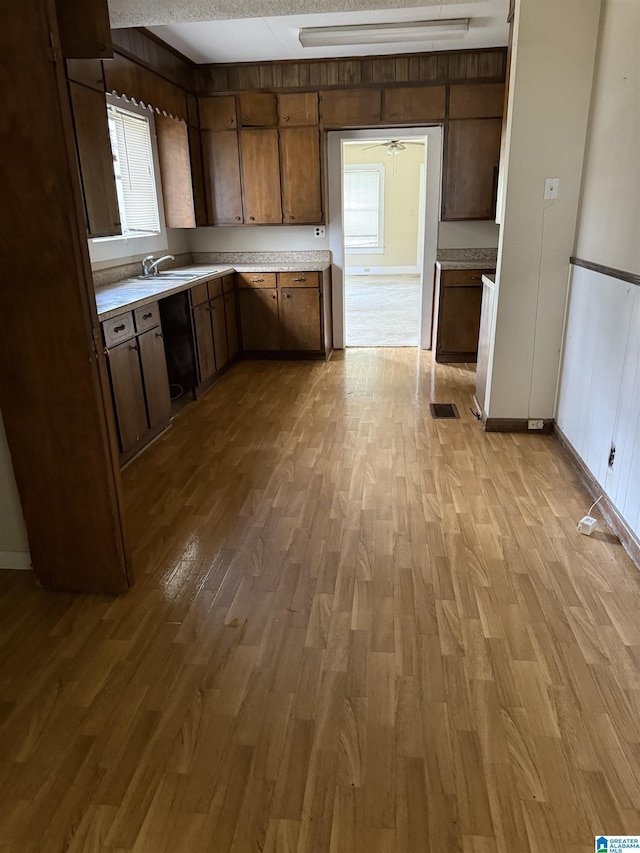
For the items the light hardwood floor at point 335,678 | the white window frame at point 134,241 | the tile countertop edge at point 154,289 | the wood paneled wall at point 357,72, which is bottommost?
the light hardwood floor at point 335,678

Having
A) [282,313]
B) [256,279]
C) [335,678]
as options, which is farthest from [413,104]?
[335,678]

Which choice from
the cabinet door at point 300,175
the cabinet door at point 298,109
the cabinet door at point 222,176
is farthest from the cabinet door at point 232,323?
the cabinet door at point 298,109

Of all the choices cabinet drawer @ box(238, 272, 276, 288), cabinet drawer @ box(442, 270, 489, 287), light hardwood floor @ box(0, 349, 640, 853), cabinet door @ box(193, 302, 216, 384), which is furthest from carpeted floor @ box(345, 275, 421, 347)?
light hardwood floor @ box(0, 349, 640, 853)

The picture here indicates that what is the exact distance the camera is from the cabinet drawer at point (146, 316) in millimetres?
3602

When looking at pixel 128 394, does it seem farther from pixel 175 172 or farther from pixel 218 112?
pixel 218 112

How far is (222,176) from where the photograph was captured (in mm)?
5723

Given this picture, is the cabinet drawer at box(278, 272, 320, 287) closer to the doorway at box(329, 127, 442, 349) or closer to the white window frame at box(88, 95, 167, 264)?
the white window frame at box(88, 95, 167, 264)

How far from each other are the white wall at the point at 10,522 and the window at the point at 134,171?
2.82m

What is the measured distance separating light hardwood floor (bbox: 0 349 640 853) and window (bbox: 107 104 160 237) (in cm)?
262

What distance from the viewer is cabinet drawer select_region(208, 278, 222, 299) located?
16.3 feet

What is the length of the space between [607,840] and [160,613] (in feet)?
5.05

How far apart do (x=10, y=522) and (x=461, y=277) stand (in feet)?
14.2

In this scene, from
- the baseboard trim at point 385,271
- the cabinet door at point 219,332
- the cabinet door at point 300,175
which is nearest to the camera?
the cabinet door at point 219,332

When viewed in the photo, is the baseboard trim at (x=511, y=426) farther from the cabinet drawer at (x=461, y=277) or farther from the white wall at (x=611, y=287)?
the cabinet drawer at (x=461, y=277)
